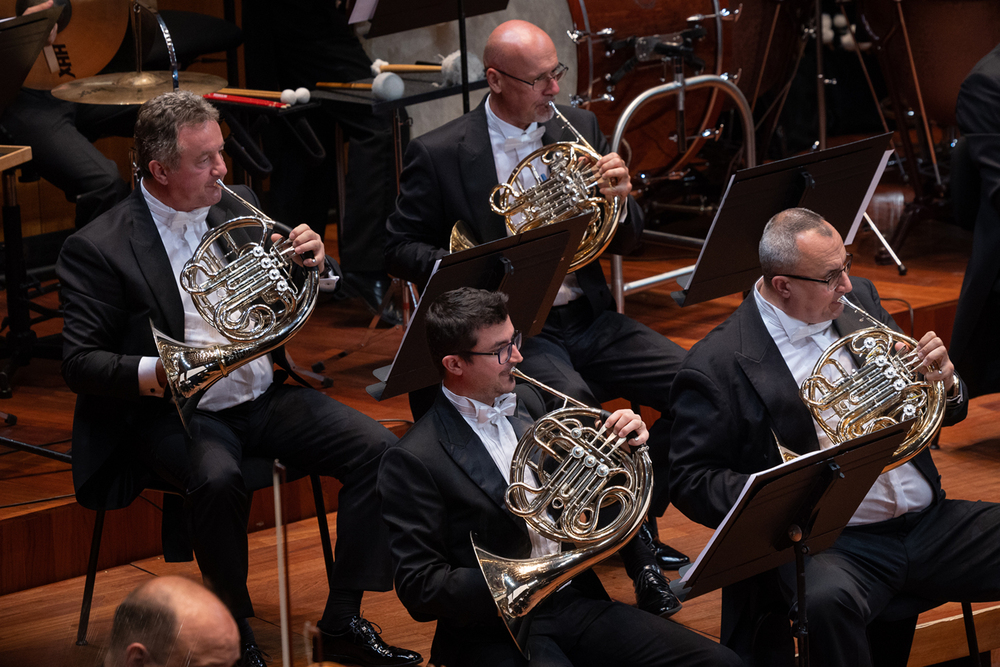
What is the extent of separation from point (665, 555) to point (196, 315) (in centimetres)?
150

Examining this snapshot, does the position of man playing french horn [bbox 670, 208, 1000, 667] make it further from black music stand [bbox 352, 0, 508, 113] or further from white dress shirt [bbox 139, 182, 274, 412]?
black music stand [bbox 352, 0, 508, 113]

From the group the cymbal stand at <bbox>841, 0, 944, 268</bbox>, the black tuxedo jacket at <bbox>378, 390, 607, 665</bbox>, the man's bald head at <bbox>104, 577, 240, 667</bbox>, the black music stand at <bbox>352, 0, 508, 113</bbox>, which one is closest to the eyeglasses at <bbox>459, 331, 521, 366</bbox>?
the black tuxedo jacket at <bbox>378, 390, 607, 665</bbox>

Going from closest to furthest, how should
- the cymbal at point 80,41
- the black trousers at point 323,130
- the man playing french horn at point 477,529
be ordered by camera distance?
the man playing french horn at point 477,529 → the cymbal at point 80,41 → the black trousers at point 323,130

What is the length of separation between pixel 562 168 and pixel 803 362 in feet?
2.95

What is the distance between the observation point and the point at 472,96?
505 centimetres

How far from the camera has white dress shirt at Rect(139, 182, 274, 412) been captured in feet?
10.1

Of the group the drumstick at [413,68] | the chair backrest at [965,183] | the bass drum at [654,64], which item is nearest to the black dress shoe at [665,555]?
the chair backrest at [965,183]

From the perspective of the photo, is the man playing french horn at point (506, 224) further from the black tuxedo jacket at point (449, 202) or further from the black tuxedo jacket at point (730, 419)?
the black tuxedo jacket at point (730, 419)

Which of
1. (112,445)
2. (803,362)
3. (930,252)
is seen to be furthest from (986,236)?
(112,445)

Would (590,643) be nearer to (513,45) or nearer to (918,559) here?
(918,559)

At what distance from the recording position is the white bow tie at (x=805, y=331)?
2.87 m

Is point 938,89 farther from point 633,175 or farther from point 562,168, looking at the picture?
point 562,168

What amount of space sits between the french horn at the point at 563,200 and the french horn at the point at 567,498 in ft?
3.05

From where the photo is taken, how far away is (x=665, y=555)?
3.54 meters
